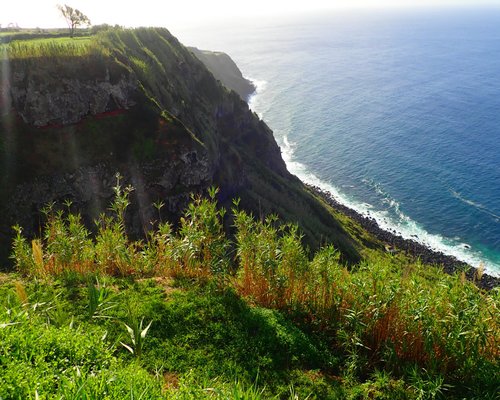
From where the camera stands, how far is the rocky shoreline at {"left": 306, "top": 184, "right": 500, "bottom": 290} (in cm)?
6412

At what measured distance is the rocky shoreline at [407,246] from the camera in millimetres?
64125

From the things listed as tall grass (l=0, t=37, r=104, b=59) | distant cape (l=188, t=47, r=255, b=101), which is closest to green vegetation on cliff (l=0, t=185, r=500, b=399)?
tall grass (l=0, t=37, r=104, b=59)

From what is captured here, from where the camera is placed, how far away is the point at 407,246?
242ft

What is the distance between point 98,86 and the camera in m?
42.2

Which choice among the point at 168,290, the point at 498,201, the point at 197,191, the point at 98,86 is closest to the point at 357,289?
the point at 168,290

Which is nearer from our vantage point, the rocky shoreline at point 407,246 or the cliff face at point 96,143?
the cliff face at point 96,143

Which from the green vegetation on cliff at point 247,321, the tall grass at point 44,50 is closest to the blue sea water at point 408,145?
the green vegetation on cliff at point 247,321

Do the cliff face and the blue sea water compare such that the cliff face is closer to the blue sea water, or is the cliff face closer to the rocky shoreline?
the rocky shoreline

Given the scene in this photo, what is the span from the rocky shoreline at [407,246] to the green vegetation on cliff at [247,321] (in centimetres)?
4947

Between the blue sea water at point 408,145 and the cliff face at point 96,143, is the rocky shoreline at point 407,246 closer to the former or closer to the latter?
the blue sea water at point 408,145

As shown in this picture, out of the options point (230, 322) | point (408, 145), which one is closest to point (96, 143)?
point (230, 322)

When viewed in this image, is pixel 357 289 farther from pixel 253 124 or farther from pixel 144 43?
pixel 253 124

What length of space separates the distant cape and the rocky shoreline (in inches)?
3674

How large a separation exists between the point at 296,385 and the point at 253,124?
259 ft
